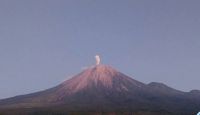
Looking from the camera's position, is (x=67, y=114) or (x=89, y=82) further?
(x=89, y=82)

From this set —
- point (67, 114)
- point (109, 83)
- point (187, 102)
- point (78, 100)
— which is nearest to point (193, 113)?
point (187, 102)

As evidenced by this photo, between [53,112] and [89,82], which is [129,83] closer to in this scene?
[89,82]

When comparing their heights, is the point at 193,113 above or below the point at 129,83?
below

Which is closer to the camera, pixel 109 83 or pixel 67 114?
pixel 67 114

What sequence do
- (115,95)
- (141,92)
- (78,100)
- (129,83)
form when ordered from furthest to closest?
(129,83) → (141,92) → (115,95) → (78,100)

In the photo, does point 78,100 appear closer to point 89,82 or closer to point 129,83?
point 89,82

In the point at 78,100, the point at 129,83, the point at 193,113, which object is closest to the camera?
the point at 193,113

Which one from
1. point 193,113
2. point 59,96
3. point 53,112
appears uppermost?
point 59,96

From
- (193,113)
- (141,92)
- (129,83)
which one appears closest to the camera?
(193,113)

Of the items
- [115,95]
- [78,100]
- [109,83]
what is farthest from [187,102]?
[78,100]
